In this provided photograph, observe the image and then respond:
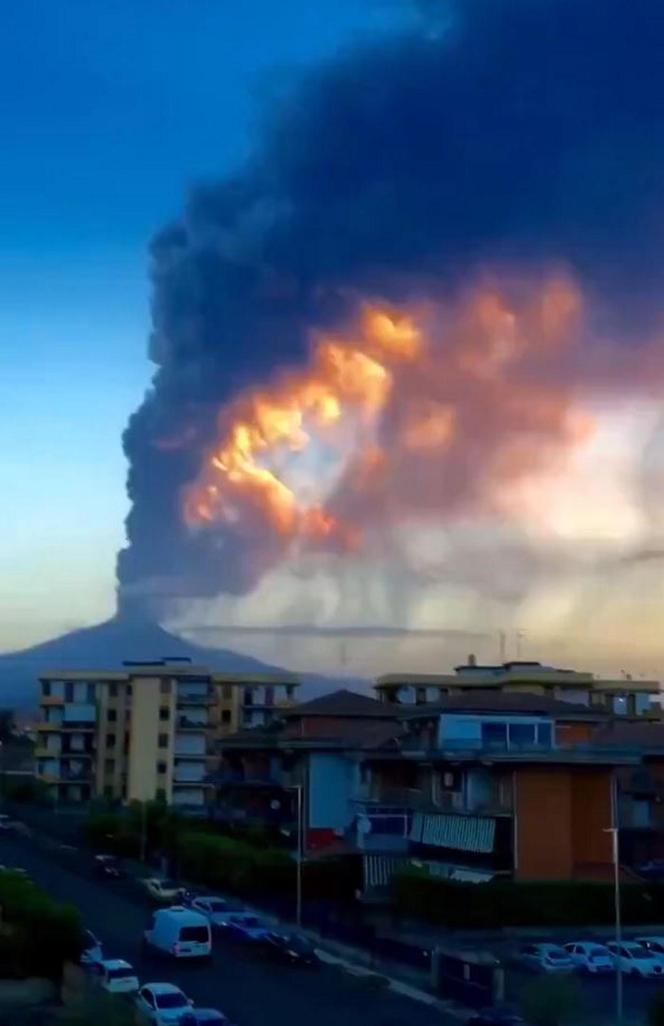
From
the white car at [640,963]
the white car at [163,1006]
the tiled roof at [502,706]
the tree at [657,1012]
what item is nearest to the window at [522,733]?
the tiled roof at [502,706]

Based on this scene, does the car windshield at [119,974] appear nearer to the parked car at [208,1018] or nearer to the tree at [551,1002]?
Answer: the parked car at [208,1018]

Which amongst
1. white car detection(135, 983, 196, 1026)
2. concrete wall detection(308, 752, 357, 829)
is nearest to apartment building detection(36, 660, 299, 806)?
concrete wall detection(308, 752, 357, 829)

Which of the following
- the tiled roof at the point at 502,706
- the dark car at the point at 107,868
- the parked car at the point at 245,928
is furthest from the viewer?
the dark car at the point at 107,868

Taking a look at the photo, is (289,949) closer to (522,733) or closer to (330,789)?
(522,733)

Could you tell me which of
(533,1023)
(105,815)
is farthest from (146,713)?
(533,1023)

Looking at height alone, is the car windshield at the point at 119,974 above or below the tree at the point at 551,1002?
below

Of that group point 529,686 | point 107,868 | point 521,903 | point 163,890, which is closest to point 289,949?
point 521,903
